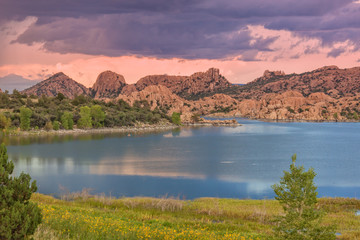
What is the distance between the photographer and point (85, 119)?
136 meters

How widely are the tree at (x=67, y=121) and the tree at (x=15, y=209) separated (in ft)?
400

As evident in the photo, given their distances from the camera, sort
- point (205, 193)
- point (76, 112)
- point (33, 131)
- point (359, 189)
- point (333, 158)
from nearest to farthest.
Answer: point (205, 193) → point (359, 189) → point (333, 158) → point (33, 131) → point (76, 112)

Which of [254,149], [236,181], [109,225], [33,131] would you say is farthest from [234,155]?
[33,131]

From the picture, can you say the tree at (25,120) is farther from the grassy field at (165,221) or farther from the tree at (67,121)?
the grassy field at (165,221)

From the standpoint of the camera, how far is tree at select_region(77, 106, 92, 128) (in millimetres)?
135875

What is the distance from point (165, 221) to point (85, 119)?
404 ft

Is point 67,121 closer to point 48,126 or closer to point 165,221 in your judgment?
point 48,126

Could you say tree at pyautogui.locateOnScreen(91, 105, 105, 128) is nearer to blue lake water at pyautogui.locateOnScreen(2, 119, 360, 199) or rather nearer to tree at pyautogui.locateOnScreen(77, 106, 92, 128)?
tree at pyautogui.locateOnScreen(77, 106, 92, 128)

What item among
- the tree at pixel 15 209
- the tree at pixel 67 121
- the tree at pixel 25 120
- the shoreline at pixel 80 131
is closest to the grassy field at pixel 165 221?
the tree at pixel 15 209

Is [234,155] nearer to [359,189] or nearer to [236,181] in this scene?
[236,181]

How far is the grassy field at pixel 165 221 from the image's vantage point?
1437cm

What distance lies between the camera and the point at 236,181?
156 ft

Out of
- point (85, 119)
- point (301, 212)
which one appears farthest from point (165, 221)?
point (85, 119)

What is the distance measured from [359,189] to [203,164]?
92.2 feet
